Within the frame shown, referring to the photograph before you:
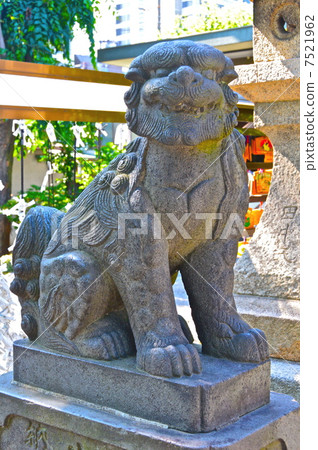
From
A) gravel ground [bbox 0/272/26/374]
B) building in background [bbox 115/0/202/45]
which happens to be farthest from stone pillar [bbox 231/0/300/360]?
building in background [bbox 115/0/202/45]

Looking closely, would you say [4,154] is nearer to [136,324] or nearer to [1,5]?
[1,5]

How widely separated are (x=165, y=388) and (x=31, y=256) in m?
0.76

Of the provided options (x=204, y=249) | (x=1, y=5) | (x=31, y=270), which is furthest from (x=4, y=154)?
(x=204, y=249)

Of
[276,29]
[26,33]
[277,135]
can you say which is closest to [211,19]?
[26,33]

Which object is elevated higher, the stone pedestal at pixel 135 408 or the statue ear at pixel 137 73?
the statue ear at pixel 137 73

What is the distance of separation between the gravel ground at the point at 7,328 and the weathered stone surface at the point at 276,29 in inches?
75.2

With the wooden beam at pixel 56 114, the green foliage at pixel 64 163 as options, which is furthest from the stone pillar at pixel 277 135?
the green foliage at pixel 64 163

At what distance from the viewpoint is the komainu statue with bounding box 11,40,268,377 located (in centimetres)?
166

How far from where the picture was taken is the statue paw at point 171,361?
5.45 feet

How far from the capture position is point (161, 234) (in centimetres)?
174

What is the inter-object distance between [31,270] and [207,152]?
0.81m

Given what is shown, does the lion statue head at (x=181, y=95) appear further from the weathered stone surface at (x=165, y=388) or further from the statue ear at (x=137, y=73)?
the weathered stone surface at (x=165, y=388)

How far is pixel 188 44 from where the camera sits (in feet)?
5.48

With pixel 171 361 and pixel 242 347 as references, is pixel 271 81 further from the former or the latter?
pixel 171 361
